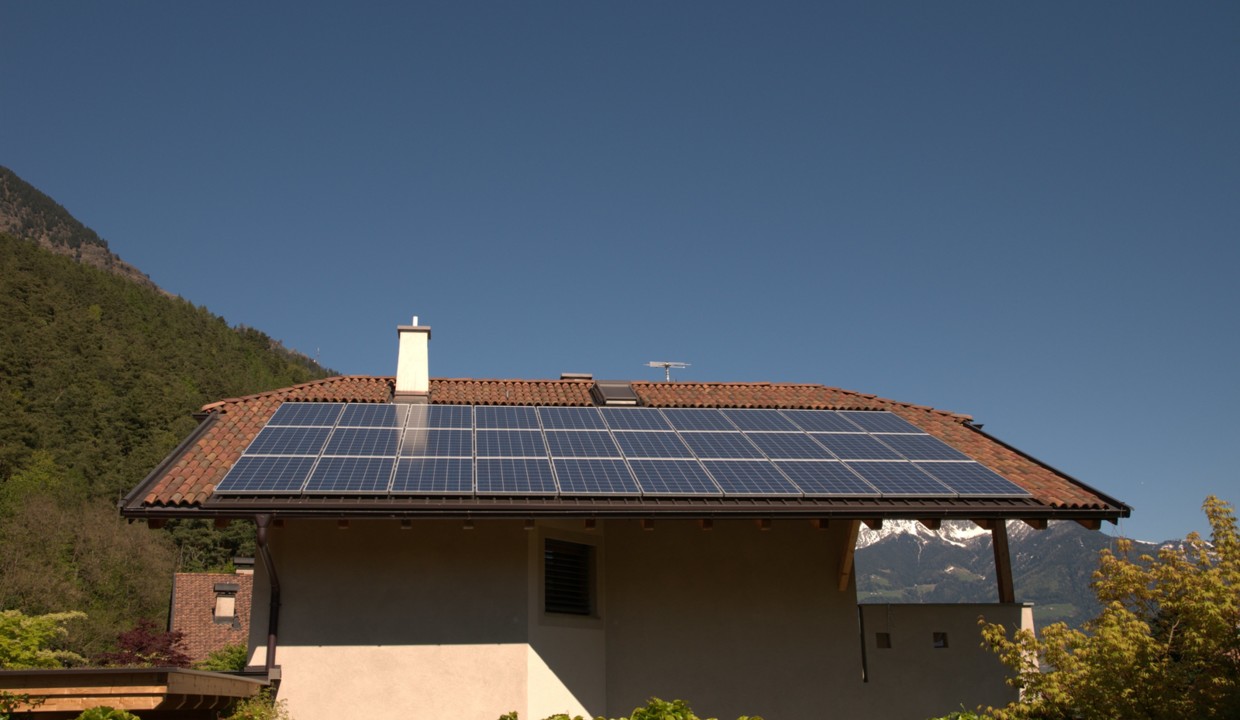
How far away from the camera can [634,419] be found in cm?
1816

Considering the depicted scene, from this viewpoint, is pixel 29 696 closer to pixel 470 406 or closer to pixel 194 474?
pixel 194 474

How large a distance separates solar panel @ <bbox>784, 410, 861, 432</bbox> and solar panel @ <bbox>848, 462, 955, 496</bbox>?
200 cm

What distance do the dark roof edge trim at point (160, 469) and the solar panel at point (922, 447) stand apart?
439 inches

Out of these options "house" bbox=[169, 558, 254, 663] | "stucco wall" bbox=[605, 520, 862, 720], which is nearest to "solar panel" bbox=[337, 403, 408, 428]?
"stucco wall" bbox=[605, 520, 862, 720]

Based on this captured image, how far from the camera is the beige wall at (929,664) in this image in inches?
618

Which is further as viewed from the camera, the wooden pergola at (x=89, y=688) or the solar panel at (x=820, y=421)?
the solar panel at (x=820, y=421)

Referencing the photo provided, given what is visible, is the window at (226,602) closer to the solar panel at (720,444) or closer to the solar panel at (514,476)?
the solar panel at (720,444)

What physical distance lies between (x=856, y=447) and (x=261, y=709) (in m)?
9.94

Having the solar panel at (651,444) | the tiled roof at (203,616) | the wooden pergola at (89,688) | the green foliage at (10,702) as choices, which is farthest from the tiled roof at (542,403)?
the tiled roof at (203,616)

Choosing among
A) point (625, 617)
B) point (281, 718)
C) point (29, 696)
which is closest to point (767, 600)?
point (625, 617)

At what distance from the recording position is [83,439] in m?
77.1

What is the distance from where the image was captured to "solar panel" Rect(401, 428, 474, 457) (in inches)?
603

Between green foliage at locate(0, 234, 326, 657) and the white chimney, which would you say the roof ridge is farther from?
green foliage at locate(0, 234, 326, 657)

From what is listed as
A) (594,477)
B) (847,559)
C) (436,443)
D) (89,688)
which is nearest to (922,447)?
(847,559)
